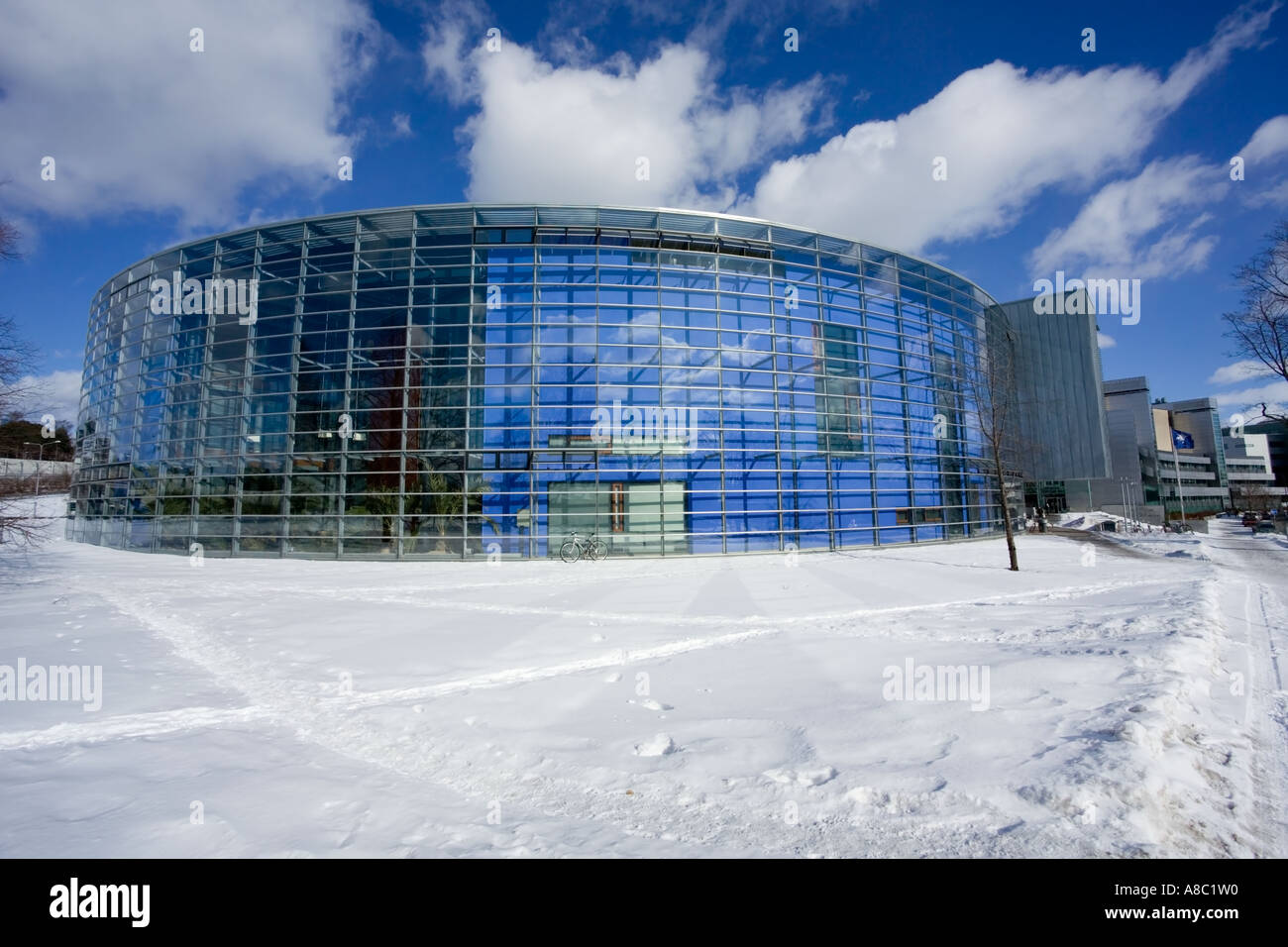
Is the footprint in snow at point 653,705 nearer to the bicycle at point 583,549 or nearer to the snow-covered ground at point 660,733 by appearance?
the snow-covered ground at point 660,733

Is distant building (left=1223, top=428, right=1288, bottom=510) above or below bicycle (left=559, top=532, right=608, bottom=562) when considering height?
above

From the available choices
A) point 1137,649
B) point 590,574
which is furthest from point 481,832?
point 590,574

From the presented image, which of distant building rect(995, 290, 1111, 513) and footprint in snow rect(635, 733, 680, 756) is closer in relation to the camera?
footprint in snow rect(635, 733, 680, 756)

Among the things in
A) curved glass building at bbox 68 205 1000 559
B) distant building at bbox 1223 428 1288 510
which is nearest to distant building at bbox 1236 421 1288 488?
distant building at bbox 1223 428 1288 510

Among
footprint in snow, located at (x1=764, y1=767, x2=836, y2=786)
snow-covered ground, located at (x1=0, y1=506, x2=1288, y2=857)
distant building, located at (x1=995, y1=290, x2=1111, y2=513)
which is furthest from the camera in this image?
distant building, located at (x1=995, y1=290, x2=1111, y2=513)

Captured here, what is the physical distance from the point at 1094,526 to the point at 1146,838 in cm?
4777

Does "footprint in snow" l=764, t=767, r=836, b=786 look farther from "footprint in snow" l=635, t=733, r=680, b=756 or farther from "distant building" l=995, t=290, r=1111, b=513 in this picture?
"distant building" l=995, t=290, r=1111, b=513

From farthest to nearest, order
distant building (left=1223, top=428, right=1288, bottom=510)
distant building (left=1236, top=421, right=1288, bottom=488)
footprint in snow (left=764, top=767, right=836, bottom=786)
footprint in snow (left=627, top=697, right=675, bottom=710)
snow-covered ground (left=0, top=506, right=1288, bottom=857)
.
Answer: distant building (left=1236, top=421, right=1288, bottom=488) → distant building (left=1223, top=428, right=1288, bottom=510) → footprint in snow (left=627, top=697, right=675, bottom=710) → footprint in snow (left=764, top=767, right=836, bottom=786) → snow-covered ground (left=0, top=506, right=1288, bottom=857)

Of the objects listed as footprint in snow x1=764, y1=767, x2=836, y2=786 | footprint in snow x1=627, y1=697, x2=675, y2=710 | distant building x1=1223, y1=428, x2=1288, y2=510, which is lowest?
footprint in snow x1=627, y1=697, x2=675, y2=710

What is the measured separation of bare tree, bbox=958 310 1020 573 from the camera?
63.0 feet

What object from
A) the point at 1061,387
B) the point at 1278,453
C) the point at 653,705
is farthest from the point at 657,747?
the point at 1278,453

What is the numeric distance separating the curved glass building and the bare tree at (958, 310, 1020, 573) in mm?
3393
